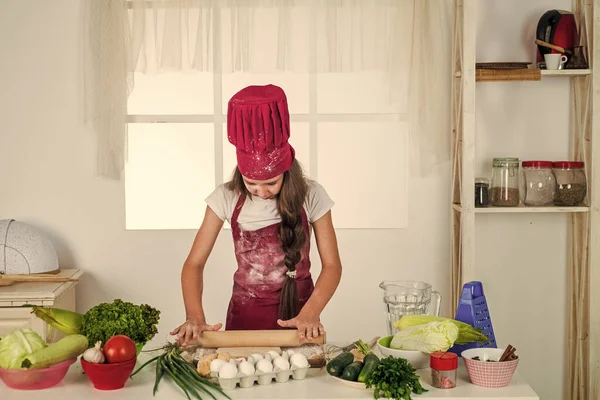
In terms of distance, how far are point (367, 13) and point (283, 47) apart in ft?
1.55

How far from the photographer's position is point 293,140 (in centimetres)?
444

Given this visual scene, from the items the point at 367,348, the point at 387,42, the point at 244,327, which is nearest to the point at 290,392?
the point at 367,348

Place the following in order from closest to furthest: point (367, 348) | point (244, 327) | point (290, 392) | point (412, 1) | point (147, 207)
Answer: point (290, 392) < point (367, 348) < point (244, 327) < point (412, 1) < point (147, 207)

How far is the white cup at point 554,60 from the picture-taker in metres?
3.96

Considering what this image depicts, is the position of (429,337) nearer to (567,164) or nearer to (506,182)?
(506,182)

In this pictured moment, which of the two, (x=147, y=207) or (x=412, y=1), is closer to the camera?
(x=412, y=1)

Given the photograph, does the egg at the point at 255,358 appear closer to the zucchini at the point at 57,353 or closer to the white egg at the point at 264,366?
the white egg at the point at 264,366

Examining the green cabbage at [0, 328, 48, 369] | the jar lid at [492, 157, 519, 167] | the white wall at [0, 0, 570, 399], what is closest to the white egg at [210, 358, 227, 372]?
the green cabbage at [0, 328, 48, 369]

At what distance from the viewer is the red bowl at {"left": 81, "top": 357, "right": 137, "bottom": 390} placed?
2.20m

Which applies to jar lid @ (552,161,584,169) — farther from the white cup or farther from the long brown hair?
the long brown hair

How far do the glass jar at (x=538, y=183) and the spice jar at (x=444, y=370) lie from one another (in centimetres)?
195

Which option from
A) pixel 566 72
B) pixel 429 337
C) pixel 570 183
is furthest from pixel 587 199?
pixel 429 337

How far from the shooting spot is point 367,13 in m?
4.22

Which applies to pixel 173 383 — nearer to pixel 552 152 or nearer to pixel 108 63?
pixel 108 63
